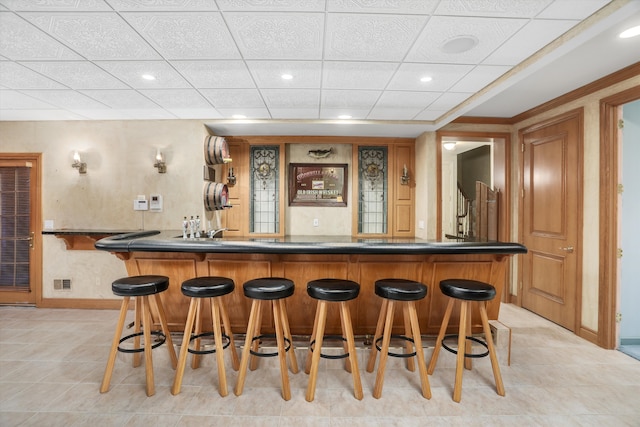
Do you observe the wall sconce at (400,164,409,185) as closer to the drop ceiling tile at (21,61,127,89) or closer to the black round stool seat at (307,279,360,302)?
the black round stool seat at (307,279,360,302)

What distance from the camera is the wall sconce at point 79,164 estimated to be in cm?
440

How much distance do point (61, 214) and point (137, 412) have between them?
145 inches

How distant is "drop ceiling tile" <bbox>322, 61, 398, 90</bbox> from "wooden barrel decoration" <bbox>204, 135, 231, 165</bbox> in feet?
6.27

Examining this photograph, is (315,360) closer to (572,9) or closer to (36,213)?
(572,9)

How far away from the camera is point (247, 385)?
246 cm

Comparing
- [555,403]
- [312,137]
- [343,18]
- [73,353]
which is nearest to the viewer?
[343,18]

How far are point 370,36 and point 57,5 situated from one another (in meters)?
2.08

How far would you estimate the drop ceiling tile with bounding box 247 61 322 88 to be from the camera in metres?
2.74

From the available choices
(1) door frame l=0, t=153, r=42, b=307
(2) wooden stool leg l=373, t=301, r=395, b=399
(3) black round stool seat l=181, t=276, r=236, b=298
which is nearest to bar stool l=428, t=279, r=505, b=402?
(2) wooden stool leg l=373, t=301, r=395, b=399

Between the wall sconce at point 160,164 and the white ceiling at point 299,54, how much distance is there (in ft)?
2.01

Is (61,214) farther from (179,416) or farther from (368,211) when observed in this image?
(368,211)

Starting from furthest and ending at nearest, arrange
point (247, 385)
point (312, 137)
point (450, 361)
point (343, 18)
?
point (312, 137) → point (450, 361) → point (247, 385) → point (343, 18)

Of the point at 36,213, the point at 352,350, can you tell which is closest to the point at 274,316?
the point at 352,350

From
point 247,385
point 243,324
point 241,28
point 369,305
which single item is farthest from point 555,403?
point 241,28
